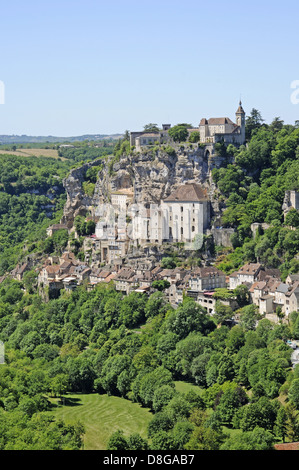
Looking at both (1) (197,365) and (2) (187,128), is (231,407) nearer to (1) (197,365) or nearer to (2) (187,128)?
(1) (197,365)

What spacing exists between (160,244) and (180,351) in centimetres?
1734

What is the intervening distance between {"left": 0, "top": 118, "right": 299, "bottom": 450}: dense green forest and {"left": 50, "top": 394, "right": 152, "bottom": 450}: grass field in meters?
0.76

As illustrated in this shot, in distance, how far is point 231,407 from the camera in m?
45.2

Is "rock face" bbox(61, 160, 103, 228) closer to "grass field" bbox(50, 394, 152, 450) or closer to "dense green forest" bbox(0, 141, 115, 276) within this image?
"dense green forest" bbox(0, 141, 115, 276)

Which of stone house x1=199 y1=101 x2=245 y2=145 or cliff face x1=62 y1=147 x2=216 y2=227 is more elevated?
stone house x1=199 y1=101 x2=245 y2=145

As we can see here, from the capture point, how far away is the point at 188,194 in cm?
6969

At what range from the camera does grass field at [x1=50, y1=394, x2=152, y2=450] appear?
45.5 meters

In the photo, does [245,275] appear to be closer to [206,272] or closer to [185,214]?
[206,272]

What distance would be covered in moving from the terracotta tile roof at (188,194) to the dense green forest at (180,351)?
1811 millimetres

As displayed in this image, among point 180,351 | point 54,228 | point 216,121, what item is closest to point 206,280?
point 180,351

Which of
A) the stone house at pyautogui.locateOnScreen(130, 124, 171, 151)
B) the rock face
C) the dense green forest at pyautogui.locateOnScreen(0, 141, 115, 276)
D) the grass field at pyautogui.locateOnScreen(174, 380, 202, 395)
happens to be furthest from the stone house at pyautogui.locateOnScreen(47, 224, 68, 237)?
the grass field at pyautogui.locateOnScreen(174, 380, 202, 395)

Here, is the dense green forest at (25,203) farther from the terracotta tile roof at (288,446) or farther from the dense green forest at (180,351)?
the terracotta tile roof at (288,446)

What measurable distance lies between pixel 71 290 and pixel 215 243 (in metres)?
12.6

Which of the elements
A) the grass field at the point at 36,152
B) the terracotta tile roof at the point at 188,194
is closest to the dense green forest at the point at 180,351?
the terracotta tile roof at the point at 188,194
